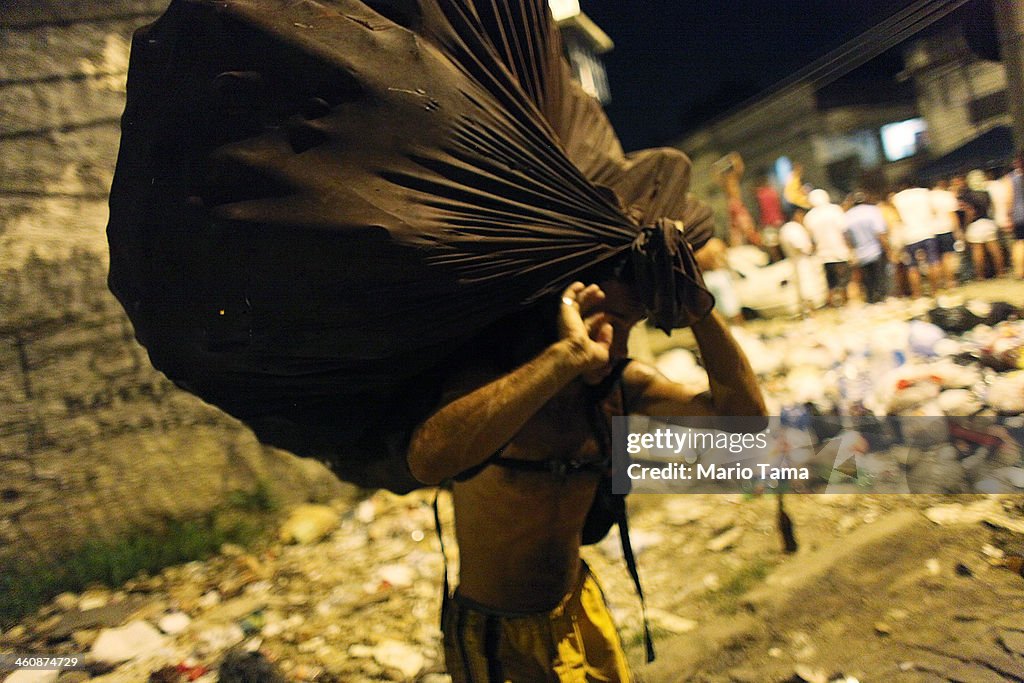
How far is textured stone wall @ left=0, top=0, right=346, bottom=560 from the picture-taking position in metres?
2.01

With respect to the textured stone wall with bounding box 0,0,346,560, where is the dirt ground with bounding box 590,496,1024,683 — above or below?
below

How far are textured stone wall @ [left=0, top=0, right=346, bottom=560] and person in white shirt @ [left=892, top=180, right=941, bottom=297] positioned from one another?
2.73 metres

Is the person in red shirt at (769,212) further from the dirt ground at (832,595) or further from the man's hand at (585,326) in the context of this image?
the man's hand at (585,326)

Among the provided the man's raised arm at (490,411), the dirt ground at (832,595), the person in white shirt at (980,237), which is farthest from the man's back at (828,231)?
the man's raised arm at (490,411)

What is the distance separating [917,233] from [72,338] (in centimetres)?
300

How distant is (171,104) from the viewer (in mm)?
906

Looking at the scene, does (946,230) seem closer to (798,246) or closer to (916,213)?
(916,213)

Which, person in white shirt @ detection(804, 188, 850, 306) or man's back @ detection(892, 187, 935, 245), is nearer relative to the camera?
man's back @ detection(892, 187, 935, 245)

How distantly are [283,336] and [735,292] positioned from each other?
2526 millimetres

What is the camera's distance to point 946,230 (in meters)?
1.63

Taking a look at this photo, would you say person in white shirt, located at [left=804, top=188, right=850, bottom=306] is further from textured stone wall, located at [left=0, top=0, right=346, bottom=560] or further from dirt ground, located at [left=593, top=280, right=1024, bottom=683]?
textured stone wall, located at [left=0, top=0, right=346, bottom=560]

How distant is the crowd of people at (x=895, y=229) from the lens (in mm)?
1479

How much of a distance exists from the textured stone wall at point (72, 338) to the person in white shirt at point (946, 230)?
277 centimetres

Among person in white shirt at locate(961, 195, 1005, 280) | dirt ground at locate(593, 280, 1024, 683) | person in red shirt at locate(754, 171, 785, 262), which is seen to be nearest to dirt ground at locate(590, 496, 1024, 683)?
dirt ground at locate(593, 280, 1024, 683)
